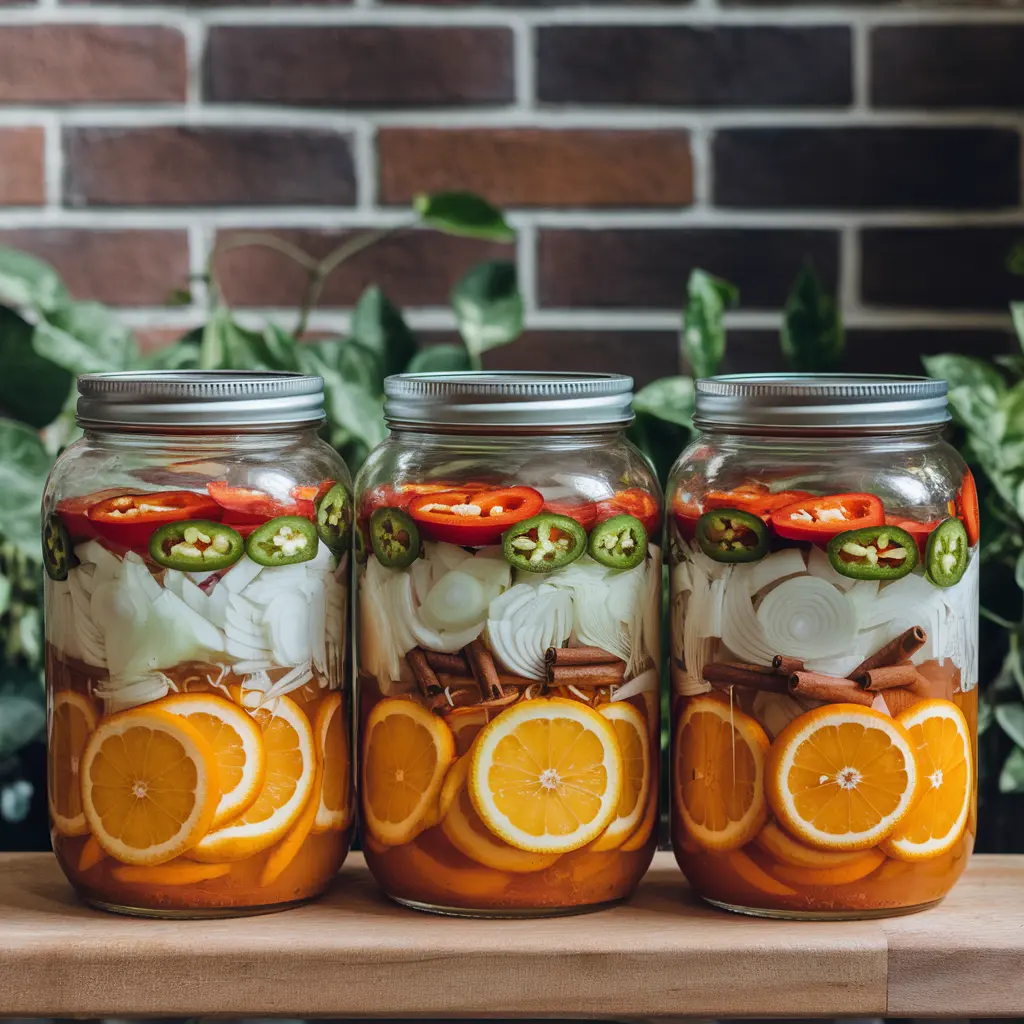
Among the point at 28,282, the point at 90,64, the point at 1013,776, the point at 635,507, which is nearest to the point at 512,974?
the point at 635,507

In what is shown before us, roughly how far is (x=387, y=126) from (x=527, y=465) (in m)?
0.58

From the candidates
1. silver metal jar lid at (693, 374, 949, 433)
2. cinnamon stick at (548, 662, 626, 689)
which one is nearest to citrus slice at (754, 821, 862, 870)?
cinnamon stick at (548, 662, 626, 689)

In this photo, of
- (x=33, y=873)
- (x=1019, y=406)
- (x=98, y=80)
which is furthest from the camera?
(x=98, y=80)

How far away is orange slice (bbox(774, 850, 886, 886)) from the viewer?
2.64 feet

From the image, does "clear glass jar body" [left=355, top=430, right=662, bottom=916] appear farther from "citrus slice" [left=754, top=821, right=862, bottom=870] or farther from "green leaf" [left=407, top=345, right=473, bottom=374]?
"green leaf" [left=407, top=345, right=473, bottom=374]

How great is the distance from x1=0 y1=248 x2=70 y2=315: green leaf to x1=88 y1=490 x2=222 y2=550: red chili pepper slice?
0.39 m

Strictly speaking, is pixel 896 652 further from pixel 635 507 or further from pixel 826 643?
pixel 635 507

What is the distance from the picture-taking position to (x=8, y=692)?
3.54ft

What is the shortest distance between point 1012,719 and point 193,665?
1.94 ft

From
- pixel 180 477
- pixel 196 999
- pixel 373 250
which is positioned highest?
pixel 373 250

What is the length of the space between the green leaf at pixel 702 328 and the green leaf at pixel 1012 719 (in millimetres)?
322

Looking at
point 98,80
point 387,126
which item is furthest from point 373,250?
point 98,80

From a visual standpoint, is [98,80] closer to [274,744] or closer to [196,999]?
[274,744]

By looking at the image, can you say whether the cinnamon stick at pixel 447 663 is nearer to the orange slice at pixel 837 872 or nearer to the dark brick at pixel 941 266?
the orange slice at pixel 837 872
